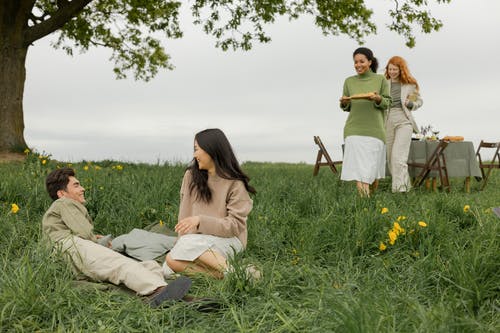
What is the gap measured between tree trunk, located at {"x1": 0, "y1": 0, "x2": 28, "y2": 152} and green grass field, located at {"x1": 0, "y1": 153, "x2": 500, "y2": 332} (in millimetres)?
6965

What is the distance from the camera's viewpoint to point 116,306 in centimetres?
389

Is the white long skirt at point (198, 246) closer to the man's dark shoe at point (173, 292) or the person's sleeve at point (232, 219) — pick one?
the person's sleeve at point (232, 219)

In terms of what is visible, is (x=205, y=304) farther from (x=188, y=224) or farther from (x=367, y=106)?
(x=367, y=106)

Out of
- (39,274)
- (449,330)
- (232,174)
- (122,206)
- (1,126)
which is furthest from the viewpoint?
(1,126)

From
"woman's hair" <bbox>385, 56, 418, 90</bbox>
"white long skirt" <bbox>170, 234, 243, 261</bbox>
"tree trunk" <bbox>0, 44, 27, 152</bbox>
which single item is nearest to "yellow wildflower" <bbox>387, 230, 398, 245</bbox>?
"white long skirt" <bbox>170, 234, 243, 261</bbox>

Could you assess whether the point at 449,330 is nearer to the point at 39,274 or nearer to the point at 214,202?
the point at 214,202

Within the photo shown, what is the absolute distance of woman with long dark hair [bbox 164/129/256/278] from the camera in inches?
172

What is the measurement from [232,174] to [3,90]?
10.6 meters

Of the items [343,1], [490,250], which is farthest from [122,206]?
[343,1]

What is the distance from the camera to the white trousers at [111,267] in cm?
405

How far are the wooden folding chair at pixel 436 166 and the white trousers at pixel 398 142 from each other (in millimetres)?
805

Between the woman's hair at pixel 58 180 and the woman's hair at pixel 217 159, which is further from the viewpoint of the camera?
the woman's hair at pixel 58 180

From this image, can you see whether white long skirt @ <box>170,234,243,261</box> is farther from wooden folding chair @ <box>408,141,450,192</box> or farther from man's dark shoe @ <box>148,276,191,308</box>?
wooden folding chair @ <box>408,141,450,192</box>

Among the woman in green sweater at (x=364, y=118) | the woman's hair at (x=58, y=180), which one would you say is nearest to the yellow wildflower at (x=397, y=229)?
the woman's hair at (x=58, y=180)
